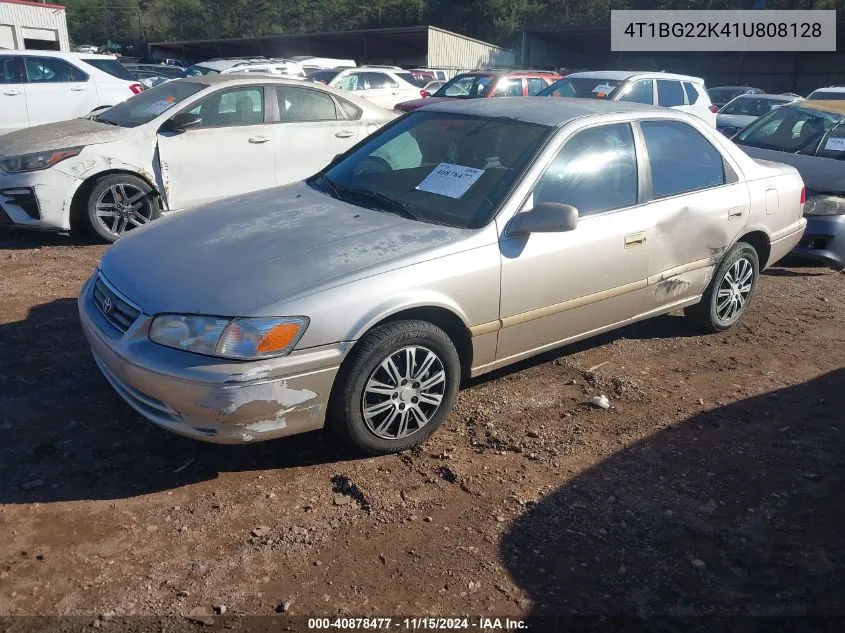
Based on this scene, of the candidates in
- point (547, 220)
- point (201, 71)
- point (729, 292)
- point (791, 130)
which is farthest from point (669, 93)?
point (201, 71)

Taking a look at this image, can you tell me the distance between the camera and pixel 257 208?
4.18 meters

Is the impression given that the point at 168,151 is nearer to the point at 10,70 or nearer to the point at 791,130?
the point at 10,70

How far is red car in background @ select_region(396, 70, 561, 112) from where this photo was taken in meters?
14.0

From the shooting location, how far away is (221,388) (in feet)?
9.89

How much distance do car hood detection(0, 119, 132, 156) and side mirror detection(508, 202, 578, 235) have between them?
4.54m

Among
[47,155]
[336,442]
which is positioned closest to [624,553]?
[336,442]

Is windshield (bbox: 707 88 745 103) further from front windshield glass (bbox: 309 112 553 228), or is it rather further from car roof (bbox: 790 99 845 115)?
front windshield glass (bbox: 309 112 553 228)

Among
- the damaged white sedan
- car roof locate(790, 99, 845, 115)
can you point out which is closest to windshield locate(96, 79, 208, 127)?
the damaged white sedan

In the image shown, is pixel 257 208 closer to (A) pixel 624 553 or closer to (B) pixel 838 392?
(A) pixel 624 553

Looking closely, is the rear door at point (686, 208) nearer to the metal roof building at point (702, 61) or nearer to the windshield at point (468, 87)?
the windshield at point (468, 87)

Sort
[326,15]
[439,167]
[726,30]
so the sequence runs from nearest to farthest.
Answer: [439,167] → [726,30] → [326,15]

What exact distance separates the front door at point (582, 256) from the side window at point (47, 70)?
1005 cm

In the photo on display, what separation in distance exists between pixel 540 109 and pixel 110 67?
10215 millimetres

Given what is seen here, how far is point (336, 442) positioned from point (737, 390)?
252 cm
